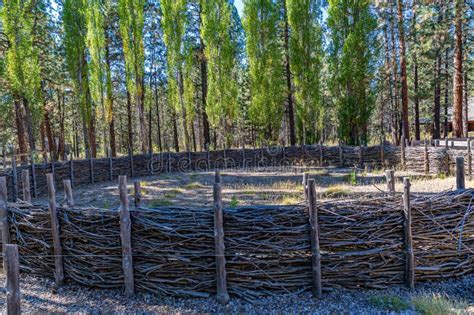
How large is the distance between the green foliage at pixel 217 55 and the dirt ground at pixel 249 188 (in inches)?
243

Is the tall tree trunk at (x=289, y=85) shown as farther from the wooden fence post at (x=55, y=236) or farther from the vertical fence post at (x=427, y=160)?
the wooden fence post at (x=55, y=236)

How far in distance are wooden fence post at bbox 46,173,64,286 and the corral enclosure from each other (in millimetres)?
342

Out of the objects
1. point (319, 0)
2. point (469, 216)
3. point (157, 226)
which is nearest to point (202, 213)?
point (157, 226)

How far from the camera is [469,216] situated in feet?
14.1

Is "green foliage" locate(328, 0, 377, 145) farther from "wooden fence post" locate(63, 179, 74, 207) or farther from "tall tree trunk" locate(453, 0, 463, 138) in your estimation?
"wooden fence post" locate(63, 179, 74, 207)

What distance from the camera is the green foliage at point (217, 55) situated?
63.3 ft

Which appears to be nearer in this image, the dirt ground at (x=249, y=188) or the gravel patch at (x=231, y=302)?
the gravel patch at (x=231, y=302)

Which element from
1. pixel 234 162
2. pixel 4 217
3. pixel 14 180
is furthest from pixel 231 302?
pixel 234 162

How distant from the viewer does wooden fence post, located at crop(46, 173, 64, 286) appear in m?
4.37

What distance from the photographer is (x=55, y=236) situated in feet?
14.4

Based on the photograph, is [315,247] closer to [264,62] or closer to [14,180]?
[14,180]

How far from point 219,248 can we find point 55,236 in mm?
2235

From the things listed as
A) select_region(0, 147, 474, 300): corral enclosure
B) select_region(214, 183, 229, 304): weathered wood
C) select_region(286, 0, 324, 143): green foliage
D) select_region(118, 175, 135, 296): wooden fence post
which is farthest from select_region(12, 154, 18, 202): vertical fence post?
select_region(286, 0, 324, 143): green foliage

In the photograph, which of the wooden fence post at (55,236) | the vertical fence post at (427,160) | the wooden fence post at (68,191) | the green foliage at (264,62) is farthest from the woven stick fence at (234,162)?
the wooden fence post at (55,236)
